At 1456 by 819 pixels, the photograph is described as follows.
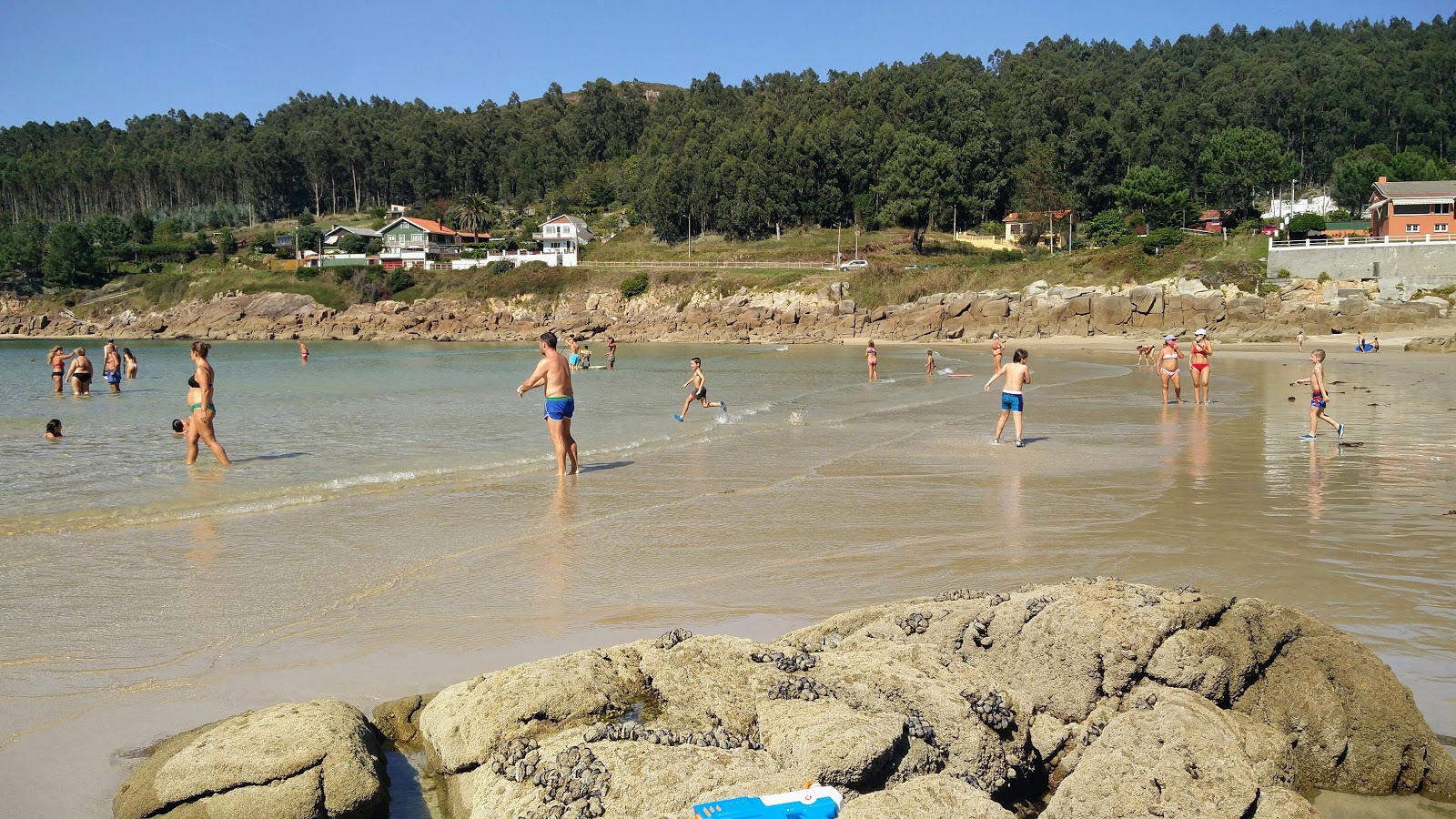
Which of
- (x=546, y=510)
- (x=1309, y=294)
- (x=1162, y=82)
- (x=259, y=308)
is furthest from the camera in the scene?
(x=1162, y=82)

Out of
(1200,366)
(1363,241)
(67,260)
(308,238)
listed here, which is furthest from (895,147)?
(67,260)

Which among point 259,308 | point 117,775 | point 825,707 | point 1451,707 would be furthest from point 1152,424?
point 259,308

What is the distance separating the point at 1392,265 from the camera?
4588 cm

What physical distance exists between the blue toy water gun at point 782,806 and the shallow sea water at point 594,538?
2.57 metres

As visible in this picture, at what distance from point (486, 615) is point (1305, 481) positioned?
9.25 metres

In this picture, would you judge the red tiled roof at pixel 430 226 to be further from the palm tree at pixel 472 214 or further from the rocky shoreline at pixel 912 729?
the rocky shoreline at pixel 912 729

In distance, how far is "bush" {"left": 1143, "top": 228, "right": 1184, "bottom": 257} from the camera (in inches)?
2311

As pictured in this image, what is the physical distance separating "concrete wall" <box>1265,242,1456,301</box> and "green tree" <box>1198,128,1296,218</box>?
2906 cm

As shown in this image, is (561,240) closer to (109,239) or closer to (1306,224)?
(109,239)

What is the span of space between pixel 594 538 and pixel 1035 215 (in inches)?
3054

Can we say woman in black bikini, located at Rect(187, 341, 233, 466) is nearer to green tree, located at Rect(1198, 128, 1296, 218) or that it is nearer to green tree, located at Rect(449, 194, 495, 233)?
green tree, located at Rect(1198, 128, 1296, 218)

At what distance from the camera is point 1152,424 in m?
17.0

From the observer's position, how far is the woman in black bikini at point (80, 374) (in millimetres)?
25422

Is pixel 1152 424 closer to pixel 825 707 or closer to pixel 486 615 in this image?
pixel 486 615
